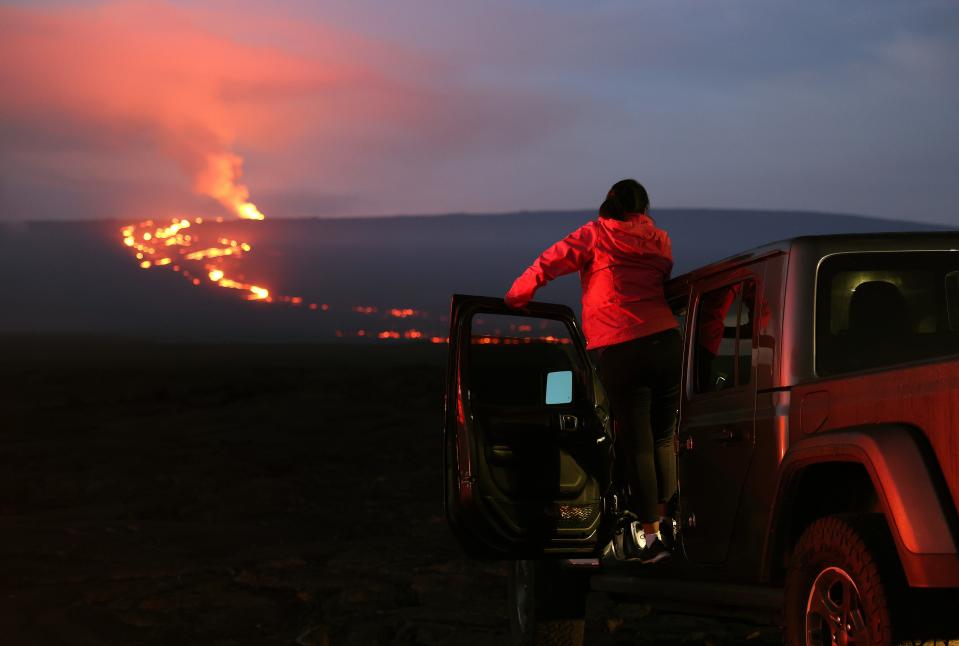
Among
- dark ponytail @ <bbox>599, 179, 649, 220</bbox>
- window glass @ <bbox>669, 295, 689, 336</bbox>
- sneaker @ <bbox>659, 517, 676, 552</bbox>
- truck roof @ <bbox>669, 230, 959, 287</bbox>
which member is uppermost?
dark ponytail @ <bbox>599, 179, 649, 220</bbox>

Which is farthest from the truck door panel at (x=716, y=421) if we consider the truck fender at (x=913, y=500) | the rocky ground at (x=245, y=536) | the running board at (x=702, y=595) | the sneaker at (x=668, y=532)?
the rocky ground at (x=245, y=536)

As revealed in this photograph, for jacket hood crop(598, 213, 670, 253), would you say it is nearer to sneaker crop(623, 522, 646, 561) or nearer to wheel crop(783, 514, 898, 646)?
sneaker crop(623, 522, 646, 561)

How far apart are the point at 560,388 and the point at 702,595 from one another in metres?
1.36

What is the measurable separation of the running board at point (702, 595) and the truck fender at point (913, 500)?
1084mm

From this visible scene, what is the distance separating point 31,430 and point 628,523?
68.6 ft

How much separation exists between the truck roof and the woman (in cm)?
82

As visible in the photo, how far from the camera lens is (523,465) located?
6.46 meters

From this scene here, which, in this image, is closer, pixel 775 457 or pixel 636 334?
pixel 775 457

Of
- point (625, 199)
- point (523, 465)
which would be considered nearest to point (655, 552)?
point (523, 465)

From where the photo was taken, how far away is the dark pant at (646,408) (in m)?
5.87

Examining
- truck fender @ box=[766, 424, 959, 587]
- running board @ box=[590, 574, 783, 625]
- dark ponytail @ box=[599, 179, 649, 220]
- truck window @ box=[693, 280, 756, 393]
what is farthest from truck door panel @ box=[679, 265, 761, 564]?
truck fender @ box=[766, 424, 959, 587]

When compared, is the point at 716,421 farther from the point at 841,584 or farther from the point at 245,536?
the point at 245,536

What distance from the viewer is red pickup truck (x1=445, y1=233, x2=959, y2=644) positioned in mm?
3756

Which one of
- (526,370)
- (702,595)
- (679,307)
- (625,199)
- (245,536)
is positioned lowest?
(245,536)
